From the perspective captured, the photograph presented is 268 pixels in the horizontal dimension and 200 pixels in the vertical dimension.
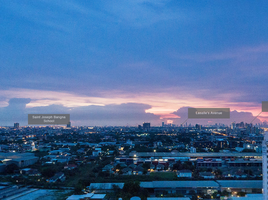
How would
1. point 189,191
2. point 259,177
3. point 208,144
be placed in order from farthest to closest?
point 208,144, point 259,177, point 189,191

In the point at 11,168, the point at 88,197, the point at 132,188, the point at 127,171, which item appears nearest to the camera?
the point at 88,197

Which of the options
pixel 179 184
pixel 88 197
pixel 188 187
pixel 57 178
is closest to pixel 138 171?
pixel 179 184

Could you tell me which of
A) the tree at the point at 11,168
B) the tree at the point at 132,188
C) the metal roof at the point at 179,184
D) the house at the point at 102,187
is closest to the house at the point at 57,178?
the house at the point at 102,187

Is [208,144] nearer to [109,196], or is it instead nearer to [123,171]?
[123,171]

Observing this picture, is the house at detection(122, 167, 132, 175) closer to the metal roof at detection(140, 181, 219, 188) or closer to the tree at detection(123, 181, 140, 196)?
the metal roof at detection(140, 181, 219, 188)

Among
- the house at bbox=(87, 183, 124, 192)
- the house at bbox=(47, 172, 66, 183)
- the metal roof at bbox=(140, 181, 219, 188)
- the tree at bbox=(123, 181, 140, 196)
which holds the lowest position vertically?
the house at bbox=(47, 172, 66, 183)

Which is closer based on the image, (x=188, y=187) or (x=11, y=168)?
(x=188, y=187)

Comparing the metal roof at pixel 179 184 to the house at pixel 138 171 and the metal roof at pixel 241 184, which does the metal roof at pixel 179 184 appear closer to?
the metal roof at pixel 241 184

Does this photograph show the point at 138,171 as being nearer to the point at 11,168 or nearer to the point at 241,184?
the point at 241,184

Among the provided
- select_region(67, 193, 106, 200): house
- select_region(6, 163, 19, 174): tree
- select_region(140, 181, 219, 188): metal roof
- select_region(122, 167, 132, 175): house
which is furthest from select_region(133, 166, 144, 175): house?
select_region(6, 163, 19, 174): tree

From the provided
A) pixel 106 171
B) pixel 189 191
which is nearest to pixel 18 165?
pixel 106 171

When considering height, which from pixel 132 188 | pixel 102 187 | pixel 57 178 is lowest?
pixel 57 178
